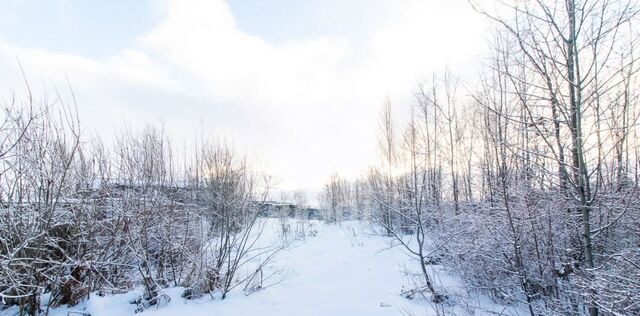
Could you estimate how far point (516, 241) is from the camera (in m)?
4.03

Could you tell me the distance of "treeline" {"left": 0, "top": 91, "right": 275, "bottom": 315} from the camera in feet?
12.6

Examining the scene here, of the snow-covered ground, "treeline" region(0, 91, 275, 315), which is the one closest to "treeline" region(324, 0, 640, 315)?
the snow-covered ground

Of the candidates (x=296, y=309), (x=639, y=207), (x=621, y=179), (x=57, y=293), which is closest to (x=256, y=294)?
(x=296, y=309)

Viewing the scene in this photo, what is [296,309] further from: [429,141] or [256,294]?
[429,141]

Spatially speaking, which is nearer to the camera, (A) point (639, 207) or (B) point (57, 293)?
(A) point (639, 207)

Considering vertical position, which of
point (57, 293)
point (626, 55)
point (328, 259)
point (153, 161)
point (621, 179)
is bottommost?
point (328, 259)

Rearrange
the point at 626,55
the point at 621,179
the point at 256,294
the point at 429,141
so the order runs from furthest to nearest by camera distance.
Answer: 1. the point at 429,141
2. the point at 256,294
3. the point at 621,179
4. the point at 626,55

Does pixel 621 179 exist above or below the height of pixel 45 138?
below

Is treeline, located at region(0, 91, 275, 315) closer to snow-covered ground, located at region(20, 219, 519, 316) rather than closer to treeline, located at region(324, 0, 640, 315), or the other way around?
snow-covered ground, located at region(20, 219, 519, 316)

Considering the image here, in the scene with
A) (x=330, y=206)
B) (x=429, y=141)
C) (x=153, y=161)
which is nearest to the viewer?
(x=153, y=161)

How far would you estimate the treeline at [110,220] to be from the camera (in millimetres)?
3852

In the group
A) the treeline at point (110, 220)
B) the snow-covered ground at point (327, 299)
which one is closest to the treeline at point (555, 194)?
the snow-covered ground at point (327, 299)

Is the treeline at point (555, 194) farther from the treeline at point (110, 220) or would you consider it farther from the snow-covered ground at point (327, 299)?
the treeline at point (110, 220)

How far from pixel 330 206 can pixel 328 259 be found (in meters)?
19.6
